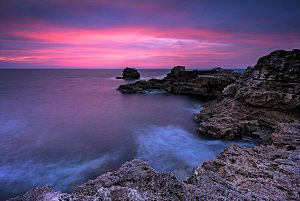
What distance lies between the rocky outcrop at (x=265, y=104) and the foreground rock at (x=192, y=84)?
16.5 metres

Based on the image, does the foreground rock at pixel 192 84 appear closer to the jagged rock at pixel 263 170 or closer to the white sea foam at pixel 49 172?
the white sea foam at pixel 49 172

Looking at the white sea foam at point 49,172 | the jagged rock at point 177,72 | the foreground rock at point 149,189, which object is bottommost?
the white sea foam at point 49,172

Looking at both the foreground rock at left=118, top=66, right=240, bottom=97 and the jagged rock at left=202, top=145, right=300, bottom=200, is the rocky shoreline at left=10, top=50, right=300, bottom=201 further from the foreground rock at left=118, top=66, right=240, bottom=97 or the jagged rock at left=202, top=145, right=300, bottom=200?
the foreground rock at left=118, top=66, right=240, bottom=97

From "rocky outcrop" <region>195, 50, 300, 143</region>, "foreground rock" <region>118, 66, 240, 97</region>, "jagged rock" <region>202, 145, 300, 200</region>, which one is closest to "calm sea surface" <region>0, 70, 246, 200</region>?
"rocky outcrop" <region>195, 50, 300, 143</region>

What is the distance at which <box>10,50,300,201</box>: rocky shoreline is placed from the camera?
150 inches

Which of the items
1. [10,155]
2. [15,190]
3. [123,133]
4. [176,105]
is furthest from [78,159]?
[176,105]

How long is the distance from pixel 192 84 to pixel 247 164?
32.9m

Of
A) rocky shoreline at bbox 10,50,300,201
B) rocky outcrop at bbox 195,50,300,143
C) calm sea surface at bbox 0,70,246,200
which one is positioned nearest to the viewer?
rocky shoreline at bbox 10,50,300,201

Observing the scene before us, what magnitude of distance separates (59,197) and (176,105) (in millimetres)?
25046

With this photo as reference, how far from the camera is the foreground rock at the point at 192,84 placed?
3372 centimetres

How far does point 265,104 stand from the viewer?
1463 cm

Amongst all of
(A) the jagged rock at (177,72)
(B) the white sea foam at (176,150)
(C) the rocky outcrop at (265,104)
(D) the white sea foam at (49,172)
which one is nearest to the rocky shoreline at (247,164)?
(C) the rocky outcrop at (265,104)

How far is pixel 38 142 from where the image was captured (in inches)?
547

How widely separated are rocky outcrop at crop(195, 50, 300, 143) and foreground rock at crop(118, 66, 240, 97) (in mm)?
16523
